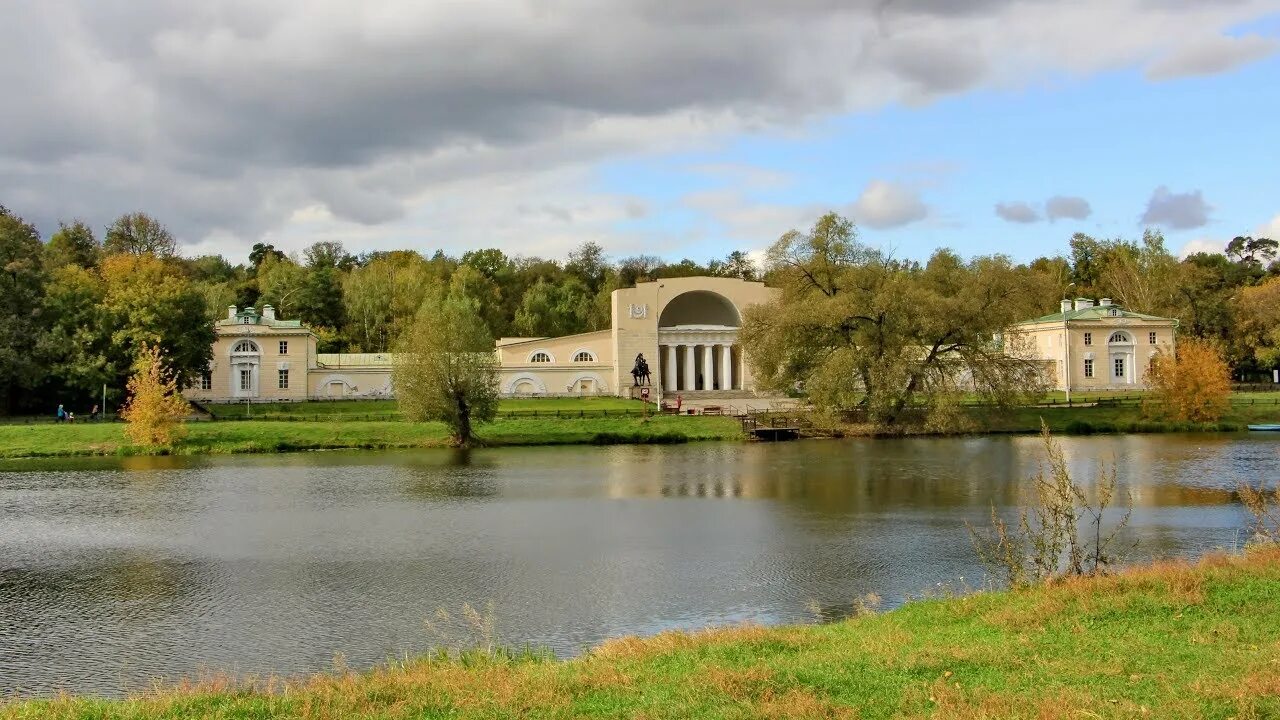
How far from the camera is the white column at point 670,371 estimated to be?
7644cm

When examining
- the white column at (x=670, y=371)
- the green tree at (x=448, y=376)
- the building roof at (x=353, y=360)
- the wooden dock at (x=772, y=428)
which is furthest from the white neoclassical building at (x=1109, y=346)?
the green tree at (x=448, y=376)

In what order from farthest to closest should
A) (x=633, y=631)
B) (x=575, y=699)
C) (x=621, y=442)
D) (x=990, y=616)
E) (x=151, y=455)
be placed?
(x=621, y=442), (x=151, y=455), (x=633, y=631), (x=990, y=616), (x=575, y=699)

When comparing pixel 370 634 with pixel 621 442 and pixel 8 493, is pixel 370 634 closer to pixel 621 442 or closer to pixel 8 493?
pixel 8 493

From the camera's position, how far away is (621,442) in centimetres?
5088

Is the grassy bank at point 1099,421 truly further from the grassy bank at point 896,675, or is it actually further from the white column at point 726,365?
the grassy bank at point 896,675

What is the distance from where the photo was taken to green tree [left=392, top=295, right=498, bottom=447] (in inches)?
1860

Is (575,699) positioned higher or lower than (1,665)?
higher

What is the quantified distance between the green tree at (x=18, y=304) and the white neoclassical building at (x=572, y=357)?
43.3 feet

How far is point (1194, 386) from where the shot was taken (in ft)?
176

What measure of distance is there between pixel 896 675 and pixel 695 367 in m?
69.4

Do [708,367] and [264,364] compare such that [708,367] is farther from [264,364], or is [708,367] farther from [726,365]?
[264,364]

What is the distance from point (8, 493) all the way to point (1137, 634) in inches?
1300

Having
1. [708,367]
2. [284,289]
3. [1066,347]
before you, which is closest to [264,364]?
[284,289]

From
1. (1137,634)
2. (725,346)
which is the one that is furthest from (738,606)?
(725,346)
